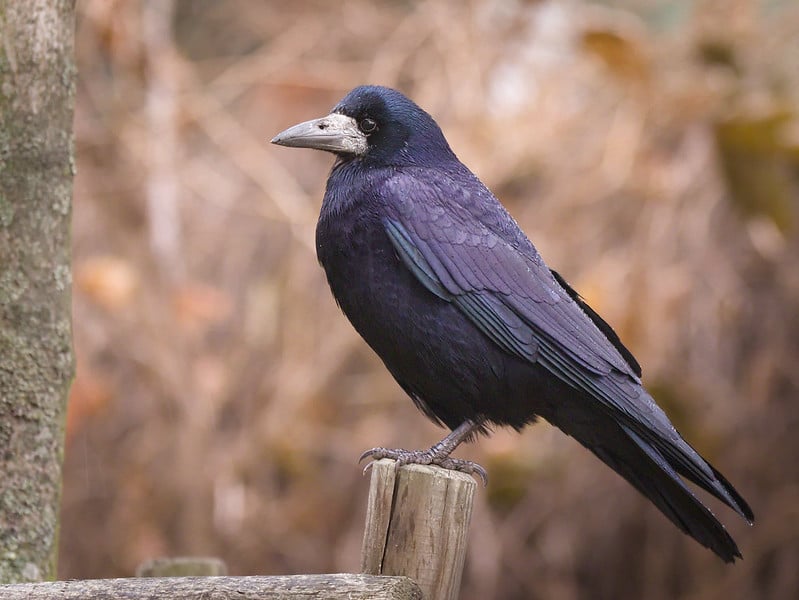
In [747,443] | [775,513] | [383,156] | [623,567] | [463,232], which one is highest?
[383,156]

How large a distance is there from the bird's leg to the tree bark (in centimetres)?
81

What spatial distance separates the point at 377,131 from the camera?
126 inches

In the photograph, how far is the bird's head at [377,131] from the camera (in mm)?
3146

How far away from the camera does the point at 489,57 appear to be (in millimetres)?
5766

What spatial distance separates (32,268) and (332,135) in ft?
3.15

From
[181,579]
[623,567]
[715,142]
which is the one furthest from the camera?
[623,567]

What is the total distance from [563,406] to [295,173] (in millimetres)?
3587

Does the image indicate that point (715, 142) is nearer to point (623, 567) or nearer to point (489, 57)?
point (489, 57)

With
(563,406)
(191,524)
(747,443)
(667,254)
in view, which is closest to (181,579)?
(563,406)

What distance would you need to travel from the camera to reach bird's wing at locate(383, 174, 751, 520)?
2857 mm

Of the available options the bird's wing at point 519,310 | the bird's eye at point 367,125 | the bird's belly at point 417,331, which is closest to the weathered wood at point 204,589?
the bird's belly at point 417,331

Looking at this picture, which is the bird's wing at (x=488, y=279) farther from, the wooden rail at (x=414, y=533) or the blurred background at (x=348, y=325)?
the blurred background at (x=348, y=325)

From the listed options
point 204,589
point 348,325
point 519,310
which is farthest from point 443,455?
point 348,325

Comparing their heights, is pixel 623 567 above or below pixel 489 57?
below
